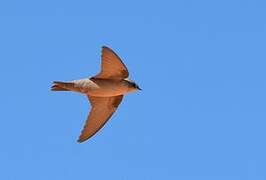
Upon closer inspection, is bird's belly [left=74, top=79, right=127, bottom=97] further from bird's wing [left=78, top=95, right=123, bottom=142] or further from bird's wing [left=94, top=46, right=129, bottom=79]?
bird's wing [left=78, top=95, right=123, bottom=142]

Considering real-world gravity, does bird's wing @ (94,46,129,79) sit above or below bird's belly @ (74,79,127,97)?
above

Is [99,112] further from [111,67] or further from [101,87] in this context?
[111,67]

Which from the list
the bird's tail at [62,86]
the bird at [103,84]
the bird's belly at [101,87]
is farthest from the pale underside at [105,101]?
the bird's tail at [62,86]

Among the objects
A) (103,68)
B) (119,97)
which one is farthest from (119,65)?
(119,97)

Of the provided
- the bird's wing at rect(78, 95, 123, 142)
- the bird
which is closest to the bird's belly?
the bird

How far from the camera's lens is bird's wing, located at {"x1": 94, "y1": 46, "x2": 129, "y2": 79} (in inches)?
707

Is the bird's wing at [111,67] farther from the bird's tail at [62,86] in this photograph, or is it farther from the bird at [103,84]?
the bird's tail at [62,86]

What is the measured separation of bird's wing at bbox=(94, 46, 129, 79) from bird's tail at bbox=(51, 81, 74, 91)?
22.4 inches

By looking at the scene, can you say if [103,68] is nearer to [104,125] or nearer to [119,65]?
[119,65]

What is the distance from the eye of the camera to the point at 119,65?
18.4m

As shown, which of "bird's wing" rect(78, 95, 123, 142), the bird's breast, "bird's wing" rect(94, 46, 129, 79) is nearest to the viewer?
"bird's wing" rect(94, 46, 129, 79)

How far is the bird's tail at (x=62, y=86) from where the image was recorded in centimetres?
1844

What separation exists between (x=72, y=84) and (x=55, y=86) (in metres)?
0.36

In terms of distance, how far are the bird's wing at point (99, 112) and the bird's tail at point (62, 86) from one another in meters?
1.11
